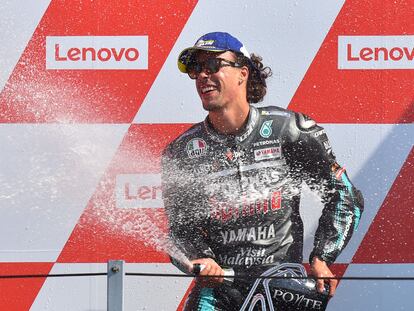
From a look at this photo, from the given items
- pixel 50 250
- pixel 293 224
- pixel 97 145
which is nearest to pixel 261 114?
pixel 293 224

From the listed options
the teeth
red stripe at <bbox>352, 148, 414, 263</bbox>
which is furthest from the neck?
red stripe at <bbox>352, 148, 414, 263</bbox>

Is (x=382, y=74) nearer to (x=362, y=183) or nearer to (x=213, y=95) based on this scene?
(x=362, y=183)

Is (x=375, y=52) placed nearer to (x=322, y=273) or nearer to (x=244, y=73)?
(x=244, y=73)

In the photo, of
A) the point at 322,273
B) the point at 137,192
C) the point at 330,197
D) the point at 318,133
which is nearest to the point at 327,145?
the point at 318,133

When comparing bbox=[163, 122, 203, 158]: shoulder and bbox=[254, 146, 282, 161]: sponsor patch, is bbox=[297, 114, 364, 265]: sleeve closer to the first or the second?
bbox=[254, 146, 282, 161]: sponsor patch

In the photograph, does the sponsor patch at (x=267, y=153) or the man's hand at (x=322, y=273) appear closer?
the man's hand at (x=322, y=273)

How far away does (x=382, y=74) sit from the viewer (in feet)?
9.27

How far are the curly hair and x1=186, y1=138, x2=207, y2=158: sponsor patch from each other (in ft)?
0.77

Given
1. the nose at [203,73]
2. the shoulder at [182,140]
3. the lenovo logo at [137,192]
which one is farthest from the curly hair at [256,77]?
the lenovo logo at [137,192]

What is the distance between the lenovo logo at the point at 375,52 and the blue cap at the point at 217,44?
34cm

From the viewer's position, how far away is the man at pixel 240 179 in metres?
2.87

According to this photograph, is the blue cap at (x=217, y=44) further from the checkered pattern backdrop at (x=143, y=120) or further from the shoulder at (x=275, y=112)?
the shoulder at (x=275, y=112)

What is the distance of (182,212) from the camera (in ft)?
9.62

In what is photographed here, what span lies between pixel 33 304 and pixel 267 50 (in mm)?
1211
